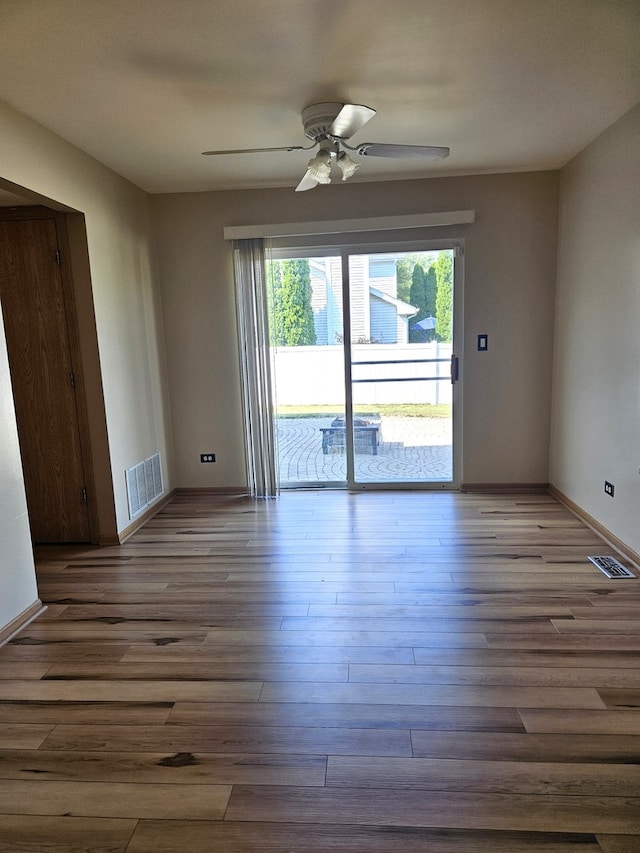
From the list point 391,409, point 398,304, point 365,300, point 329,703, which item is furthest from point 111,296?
point 329,703

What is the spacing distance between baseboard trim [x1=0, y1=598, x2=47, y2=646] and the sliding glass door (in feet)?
7.75

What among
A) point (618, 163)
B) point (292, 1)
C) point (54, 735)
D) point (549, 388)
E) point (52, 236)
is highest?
point (292, 1)

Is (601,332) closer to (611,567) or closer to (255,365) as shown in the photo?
(611,567)

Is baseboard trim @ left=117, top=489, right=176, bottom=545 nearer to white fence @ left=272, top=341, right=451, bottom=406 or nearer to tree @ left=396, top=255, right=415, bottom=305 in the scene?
white fence @ left=272, top=341, right=451, bottom=406

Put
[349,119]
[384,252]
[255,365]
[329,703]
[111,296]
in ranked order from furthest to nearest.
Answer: [255,365], [384,252], [111,296], [349,119], [329,703]

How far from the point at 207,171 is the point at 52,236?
4.10ft

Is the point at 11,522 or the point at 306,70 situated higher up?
the point at 306,70

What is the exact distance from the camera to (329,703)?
6.68 feet

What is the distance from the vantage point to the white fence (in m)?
4.53

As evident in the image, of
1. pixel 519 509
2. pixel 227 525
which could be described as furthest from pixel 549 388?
pixel 227 525

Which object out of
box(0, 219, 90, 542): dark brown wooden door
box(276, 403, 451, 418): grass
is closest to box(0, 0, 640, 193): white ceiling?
box(0, 219, 90, 542): dark brown wooden door

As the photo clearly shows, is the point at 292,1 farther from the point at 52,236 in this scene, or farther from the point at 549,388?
the point at 549,388

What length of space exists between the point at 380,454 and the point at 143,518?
7.13 feet

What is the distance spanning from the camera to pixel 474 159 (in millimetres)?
3832
